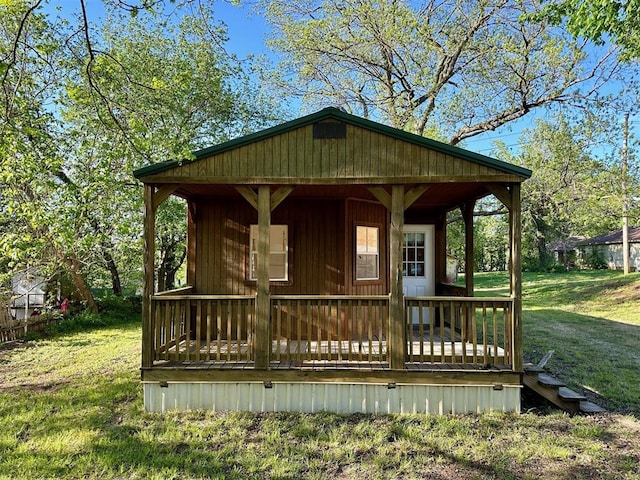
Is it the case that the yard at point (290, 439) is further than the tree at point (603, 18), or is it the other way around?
the tree at point (603, 18)

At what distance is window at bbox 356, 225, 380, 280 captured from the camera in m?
7.11

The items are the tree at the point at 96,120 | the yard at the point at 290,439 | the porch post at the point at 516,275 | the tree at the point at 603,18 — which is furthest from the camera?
the tree at the point at 603,18

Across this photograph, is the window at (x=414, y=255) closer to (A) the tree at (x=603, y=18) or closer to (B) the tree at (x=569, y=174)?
(A) the tree at (x=603, y=18)

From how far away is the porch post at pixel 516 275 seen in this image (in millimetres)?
5031

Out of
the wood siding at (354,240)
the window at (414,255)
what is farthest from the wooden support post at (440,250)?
the wood siding at (354,240)

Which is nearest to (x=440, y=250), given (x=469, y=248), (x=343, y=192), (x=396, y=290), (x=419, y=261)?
(x=419, y=261)

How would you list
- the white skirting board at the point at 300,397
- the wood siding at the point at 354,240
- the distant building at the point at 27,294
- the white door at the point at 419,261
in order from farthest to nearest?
the distant building at the point at 27,294
the white door at the point at 419,261
the wood siding at the point at 354,240
the white skirting board at the point at 300,397

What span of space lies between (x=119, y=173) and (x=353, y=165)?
706cm

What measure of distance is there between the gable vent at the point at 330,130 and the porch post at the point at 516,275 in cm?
226

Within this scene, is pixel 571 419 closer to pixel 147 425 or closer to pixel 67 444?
pixel 147 425

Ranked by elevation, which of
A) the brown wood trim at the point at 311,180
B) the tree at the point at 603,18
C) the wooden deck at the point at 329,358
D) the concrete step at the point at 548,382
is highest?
the tree at the point at 603,18

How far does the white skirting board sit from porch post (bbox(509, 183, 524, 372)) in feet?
2.95

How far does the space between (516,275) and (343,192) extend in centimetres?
277

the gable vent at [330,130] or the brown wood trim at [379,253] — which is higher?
the gable vent at [330,130]
